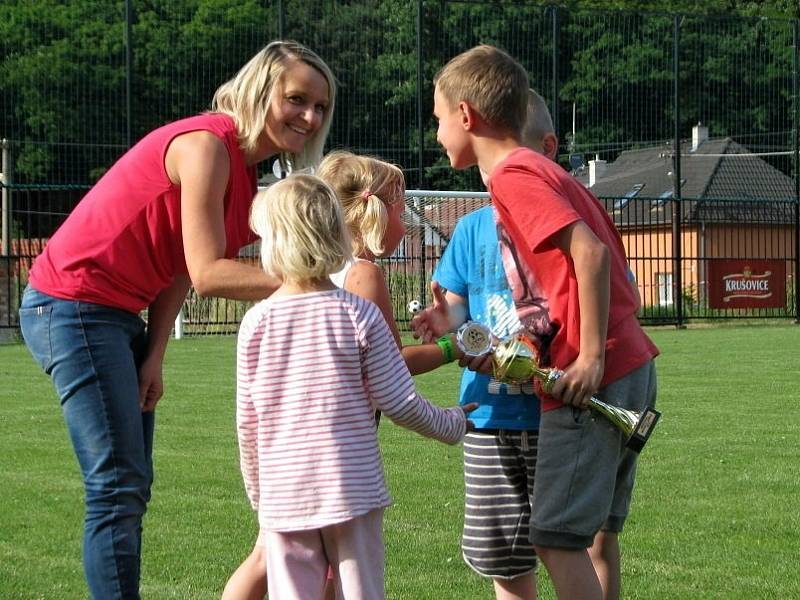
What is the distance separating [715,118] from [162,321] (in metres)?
39.9

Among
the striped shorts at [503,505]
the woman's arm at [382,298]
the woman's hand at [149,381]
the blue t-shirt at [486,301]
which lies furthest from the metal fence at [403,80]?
the woman's arm at [382,298]

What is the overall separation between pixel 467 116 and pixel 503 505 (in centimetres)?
115

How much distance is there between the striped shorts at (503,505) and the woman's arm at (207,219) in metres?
0.92

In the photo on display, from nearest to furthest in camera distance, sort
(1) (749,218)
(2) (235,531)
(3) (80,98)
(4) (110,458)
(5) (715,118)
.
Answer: (4) (110,458) < (2) (235,531) < (3) (80,98) < (1) (749,218) < (5) (715,118)

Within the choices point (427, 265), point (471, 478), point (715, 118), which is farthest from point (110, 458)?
point (715, 118)

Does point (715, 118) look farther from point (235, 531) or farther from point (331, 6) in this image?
point (235, 531)

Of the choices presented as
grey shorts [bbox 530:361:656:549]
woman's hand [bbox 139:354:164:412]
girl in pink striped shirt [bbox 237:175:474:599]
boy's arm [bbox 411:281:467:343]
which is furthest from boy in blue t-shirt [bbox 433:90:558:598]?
woman's hand [bbox 139:354:164:412]

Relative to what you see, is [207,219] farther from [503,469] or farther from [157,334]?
[503,469]

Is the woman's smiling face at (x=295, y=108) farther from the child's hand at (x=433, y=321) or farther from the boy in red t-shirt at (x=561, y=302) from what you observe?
the child's hand at (x=433, y=321)

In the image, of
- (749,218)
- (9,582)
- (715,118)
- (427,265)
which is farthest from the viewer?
(715,118)

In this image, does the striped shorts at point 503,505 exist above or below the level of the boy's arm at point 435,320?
below

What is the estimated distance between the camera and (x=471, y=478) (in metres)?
4.13

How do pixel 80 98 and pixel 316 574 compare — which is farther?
pixel 80 98

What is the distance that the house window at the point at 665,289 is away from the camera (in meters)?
28.9
